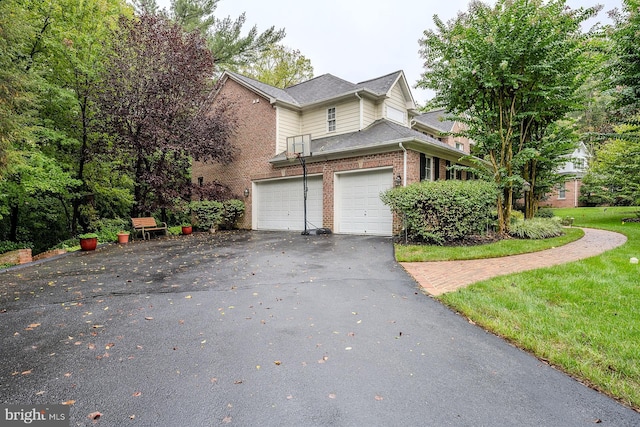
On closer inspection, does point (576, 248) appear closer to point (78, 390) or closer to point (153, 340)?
point (153, 340)

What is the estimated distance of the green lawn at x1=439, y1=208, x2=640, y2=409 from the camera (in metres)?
2.53

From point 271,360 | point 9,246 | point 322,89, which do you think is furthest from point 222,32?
point 271,360

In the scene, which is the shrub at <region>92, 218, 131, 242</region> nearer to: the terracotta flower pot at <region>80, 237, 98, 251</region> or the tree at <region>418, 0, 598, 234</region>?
the terracotta flower pot at <region>80, 237, 98, 251</region>

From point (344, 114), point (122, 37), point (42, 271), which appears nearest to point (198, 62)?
point (122, 37)

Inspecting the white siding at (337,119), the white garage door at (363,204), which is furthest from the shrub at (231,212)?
the white garage door at (363,204)

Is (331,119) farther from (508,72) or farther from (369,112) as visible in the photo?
(508,72)

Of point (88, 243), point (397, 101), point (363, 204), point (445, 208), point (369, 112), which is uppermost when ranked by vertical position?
point (397, 101)

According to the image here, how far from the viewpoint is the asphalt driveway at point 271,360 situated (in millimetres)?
2047

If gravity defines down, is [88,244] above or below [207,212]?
below

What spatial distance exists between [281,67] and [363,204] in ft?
57.5

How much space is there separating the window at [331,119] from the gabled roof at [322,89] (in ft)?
1.78

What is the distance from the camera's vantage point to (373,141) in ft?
35.2

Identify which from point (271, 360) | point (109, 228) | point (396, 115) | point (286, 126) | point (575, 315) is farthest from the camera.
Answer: point (396, 115)

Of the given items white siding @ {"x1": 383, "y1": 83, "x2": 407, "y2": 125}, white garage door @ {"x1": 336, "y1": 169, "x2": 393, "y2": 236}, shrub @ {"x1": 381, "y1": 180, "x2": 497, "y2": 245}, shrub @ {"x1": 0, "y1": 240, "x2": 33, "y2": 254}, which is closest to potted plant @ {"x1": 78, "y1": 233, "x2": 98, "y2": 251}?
shrub @ {"x1": 0, "y1": 240, "x2": 33, "y2": 254}
